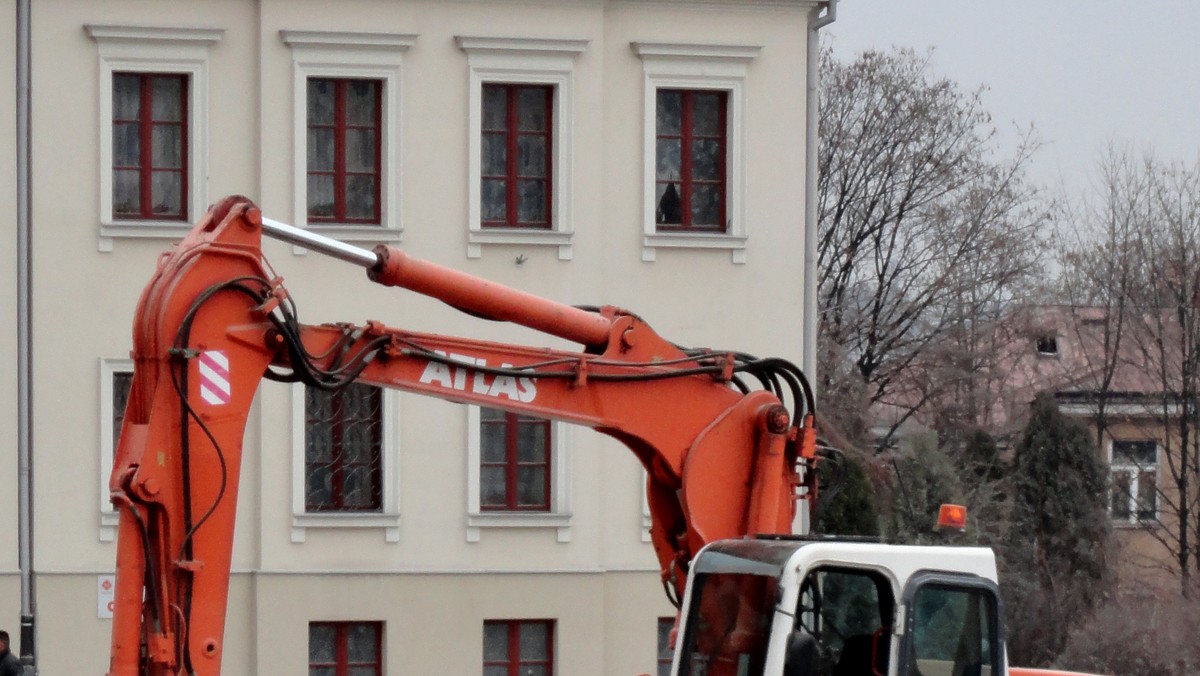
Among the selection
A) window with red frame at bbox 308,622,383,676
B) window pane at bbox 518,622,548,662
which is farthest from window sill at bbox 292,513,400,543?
window pane at bbox 518,622,548,662

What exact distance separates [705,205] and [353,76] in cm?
456

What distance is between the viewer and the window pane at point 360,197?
24.2 meters

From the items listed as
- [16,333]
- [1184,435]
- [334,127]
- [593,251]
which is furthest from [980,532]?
[16,333]

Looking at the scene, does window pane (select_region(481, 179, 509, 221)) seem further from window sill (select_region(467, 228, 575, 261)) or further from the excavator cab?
the excavator cab

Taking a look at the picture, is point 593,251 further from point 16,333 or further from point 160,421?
point 160,421

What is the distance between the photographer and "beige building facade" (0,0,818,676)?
921 inches

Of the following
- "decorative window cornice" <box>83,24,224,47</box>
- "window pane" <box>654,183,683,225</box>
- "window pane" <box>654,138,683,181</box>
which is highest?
"decorative window cornice" <box>83,24,224,47</box>

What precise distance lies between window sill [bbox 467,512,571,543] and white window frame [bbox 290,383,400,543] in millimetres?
903

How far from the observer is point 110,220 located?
77.3 ft

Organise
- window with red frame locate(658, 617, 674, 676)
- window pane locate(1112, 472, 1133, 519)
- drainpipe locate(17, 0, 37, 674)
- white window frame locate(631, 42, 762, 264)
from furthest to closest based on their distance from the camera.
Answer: window pane locate(1112, 472, 1133, 519)
window with red frame locate(658, 617, 674, 676)
white window frame locate(631, 42, 762, 264)
drainpipe locate(17, 0, 37, 674)

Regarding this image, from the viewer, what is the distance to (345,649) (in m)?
24.0

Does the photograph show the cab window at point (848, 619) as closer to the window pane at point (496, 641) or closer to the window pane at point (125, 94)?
the window pane at point (496, 641)

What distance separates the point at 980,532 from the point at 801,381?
2221cm

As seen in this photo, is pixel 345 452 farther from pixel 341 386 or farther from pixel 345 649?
pixel 341 386
